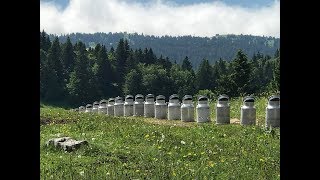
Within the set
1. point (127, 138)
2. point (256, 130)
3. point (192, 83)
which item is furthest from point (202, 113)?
point (192, 83)

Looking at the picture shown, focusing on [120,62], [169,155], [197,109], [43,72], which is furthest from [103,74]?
[169,155]

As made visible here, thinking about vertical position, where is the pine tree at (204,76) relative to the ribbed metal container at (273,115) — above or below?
above

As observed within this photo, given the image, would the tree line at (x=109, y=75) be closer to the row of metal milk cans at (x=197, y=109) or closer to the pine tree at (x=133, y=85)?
the pine tree at (x=133, y=85)

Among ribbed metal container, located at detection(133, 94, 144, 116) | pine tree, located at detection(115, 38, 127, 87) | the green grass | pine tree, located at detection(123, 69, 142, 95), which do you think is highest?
pine tree, located at detection(115, 38, 127, 87)

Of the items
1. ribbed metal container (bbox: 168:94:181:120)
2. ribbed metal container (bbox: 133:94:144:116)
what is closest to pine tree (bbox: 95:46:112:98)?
ribbed metal container (bbox: 133:94:144:116)

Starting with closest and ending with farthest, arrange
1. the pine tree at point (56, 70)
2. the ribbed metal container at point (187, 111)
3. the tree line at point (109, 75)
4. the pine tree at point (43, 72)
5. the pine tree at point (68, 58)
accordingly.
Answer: the ribbed metal container at point (187, 111), the pine tree at point (43, 72), the pine tree at point (56, 70), the tree line at point (109, 75), the pine tree at point (68, 58)

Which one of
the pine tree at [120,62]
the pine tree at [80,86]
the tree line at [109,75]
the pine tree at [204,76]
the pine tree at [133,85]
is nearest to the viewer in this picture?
the pine tree at [80,86]

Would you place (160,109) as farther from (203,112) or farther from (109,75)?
(109,75)

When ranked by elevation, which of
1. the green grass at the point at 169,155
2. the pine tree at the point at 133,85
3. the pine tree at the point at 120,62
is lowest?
the green grass at the point at 169,155

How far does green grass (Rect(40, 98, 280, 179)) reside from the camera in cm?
905

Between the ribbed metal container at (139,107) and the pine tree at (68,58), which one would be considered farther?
the pine tree at (68,58)

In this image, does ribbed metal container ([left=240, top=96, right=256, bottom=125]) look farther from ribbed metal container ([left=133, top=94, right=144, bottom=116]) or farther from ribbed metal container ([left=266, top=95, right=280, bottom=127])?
ribbed metal container ([left=133, top=94, right=144, bottom=116])

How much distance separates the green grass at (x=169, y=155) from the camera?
29.7 ft

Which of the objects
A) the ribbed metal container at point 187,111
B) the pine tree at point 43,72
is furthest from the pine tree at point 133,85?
the ribbed metal container at point 187,111
